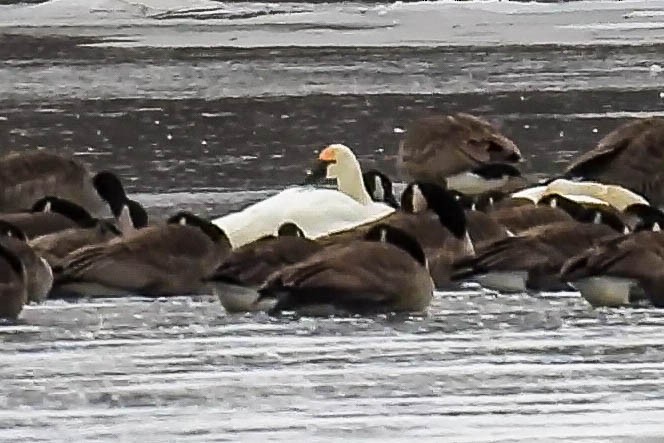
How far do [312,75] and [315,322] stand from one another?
418 inches

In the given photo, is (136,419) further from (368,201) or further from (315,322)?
(368,201)

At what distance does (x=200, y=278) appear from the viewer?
856cm

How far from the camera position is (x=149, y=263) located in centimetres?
848

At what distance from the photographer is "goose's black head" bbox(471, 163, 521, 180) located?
40.3ft

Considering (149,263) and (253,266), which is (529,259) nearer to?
(253,266)

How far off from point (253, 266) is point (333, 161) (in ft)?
11.6

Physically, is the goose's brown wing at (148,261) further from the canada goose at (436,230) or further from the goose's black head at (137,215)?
the goose's black head at (137,215)

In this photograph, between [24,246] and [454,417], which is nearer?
→ [454,417]

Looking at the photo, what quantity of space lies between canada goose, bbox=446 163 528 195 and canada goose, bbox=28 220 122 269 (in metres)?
3.61

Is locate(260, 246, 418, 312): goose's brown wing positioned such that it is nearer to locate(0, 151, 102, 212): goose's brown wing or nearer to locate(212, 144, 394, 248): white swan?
locate(212, 144, 394, 248): white swan

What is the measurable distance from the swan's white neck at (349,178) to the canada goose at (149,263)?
8.24ft

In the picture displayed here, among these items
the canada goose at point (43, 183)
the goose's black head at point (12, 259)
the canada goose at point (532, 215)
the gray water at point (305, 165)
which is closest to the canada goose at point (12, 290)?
the goose's black head at point (12, 259)

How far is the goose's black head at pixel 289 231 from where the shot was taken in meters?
8.48

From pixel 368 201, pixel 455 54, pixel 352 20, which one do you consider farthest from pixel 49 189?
pixel 352 20
